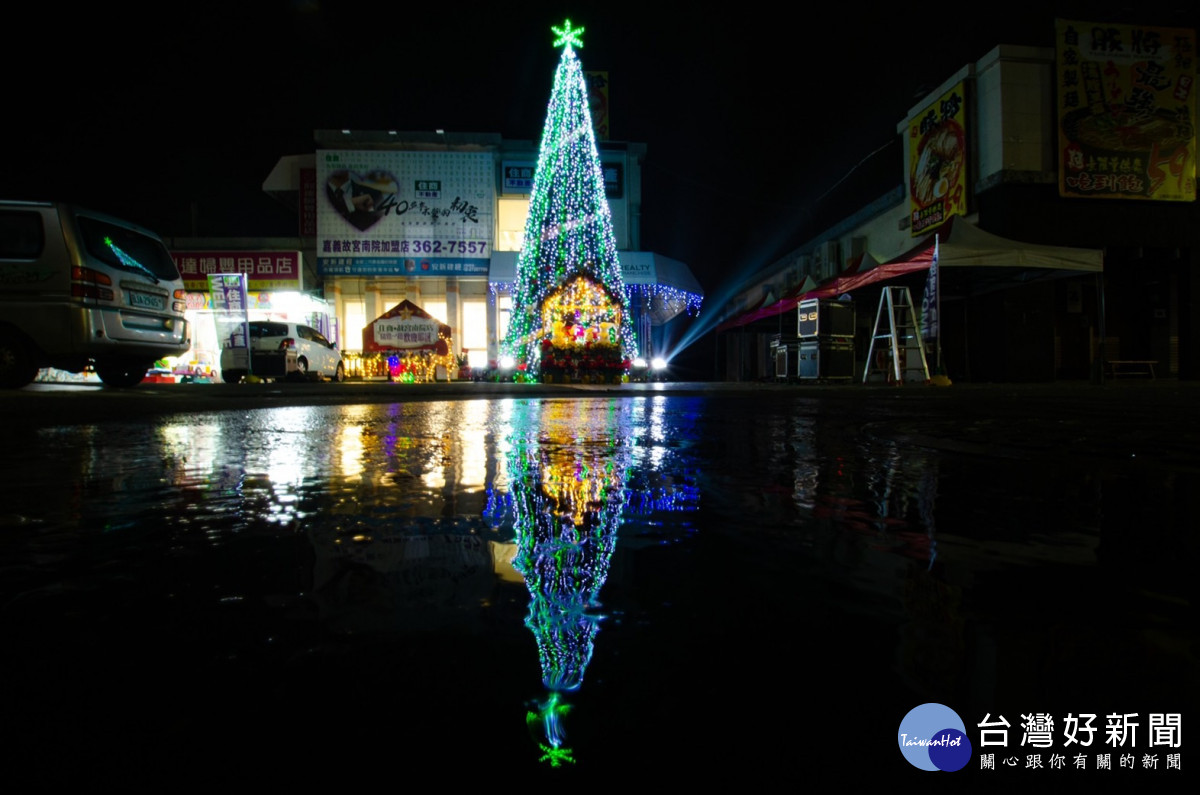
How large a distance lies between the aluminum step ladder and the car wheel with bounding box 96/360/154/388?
11.9 meters

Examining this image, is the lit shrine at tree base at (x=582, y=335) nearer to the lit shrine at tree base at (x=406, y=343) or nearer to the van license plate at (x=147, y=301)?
the lit shrine at tree base at (x=406, y=343)

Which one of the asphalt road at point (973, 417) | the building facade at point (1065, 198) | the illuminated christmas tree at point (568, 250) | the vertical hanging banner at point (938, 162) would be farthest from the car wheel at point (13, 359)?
the vertical hanging banner at point (938, 162)

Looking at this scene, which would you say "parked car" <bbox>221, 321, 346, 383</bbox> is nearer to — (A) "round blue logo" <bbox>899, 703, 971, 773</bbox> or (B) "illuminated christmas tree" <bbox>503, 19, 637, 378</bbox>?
(B) "illuminated christmas tree" <bbox>503, 19, 637, 378</bbox>

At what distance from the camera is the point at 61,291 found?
7.82 meters

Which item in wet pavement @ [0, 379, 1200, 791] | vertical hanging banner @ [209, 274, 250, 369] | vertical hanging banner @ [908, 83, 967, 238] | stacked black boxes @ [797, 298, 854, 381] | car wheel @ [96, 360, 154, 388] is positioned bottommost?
wet pavement @ [0, 379, 1200, 791]

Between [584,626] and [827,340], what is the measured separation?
14.3 m

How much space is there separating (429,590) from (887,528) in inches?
36.4

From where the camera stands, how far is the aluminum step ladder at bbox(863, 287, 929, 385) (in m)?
13.1

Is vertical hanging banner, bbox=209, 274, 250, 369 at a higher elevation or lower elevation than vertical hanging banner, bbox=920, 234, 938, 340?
higher

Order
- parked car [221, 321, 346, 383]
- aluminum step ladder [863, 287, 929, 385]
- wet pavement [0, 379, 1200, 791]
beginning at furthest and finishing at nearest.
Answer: parked car [221, 321, 346, 383]
aluminum step ladder [863, 287, 929, 385]
wet pavement [0, 379, 1200, 791]

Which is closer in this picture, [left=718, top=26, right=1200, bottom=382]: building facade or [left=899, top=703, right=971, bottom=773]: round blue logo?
[left=899, top=703, right=971, bottom=773]: round blue logo

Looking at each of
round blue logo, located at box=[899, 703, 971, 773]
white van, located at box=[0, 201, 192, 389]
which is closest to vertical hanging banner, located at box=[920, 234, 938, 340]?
white van, located at box=[0, 201, 192, 389]

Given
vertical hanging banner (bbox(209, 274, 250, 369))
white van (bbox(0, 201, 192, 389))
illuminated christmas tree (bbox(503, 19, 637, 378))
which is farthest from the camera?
vertical hanging banner (bbox(209, 274, 250, 369))

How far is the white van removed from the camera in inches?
305
